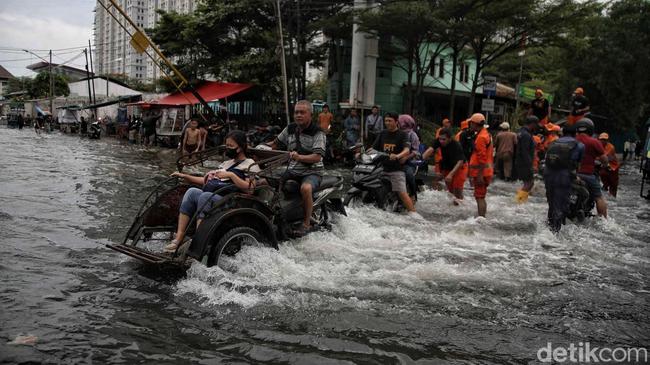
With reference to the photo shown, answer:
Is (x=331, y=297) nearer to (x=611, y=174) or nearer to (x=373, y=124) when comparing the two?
(x=611, y=174)

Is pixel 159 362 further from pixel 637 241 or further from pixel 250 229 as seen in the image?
pixel 637 241

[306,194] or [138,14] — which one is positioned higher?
[138,14]

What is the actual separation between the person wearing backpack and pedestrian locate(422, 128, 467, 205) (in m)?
1.68

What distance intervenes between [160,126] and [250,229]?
2513 cm

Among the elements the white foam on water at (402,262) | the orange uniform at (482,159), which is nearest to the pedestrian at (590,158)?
the white foam on water at (402,262)

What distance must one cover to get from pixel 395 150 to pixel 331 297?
4303 mm

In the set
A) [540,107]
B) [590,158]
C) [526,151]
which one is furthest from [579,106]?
[590,158]

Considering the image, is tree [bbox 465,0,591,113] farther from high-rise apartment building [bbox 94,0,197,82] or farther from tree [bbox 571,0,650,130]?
high-rise apartment building [bbox 94,0,197,82]

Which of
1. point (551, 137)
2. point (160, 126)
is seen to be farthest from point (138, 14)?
point (551, 137)

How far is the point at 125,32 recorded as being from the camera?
29688 millimetres

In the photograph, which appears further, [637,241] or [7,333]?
[637,241]

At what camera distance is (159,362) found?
353cm

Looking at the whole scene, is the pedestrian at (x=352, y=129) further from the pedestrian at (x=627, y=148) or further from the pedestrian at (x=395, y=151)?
the pedestrian at (x=627, y=148)

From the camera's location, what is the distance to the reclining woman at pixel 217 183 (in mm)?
5133
